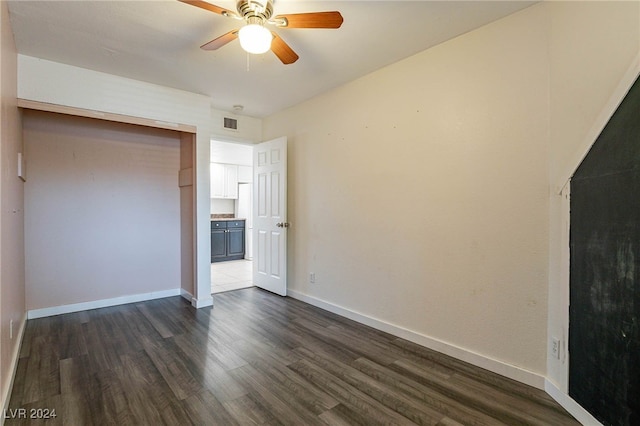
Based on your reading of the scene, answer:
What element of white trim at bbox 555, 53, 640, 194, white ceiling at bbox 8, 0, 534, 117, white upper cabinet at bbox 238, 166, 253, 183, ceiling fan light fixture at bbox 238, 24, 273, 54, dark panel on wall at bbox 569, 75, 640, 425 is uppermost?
white ceiling at bbox 8, 0, 534, 117

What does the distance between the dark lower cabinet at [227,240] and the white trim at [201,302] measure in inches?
115

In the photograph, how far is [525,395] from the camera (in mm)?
1974

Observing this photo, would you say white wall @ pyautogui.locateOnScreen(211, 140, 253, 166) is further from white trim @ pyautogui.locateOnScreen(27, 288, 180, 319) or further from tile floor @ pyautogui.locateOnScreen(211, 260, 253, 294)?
white trim @ pyautogui.locateOnScreen(27, 288, 180, 319)

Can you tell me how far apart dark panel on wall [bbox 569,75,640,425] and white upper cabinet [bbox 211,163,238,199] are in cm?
654

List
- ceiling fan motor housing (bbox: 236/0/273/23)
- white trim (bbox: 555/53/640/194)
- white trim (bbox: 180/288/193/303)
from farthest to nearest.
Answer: white trim (bbox: 180/288/193/303) < ceiling fan motor housing (bbox: 236/0/273/23) < white trim (bbox: 555/53/640/194)

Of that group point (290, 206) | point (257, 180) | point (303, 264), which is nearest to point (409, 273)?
point (303, 264)

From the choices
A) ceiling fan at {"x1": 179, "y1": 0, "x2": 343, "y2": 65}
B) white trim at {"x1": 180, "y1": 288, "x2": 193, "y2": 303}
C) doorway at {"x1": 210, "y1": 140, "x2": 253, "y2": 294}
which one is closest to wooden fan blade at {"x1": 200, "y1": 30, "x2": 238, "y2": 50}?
ceiling fan at {"x1": 179, "y1": 0, "x2": 343, "y2": 65}

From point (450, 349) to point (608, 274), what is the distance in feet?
4.23

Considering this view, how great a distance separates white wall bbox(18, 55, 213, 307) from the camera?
9.45 ft

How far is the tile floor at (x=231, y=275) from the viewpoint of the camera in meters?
4.77

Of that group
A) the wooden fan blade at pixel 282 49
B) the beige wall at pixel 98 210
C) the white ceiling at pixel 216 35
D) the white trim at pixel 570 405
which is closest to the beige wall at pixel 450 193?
the white trim at pixel 570 405

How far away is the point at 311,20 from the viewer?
1.87 metres

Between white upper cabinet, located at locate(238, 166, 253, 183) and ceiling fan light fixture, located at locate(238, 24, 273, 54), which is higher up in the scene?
ceiling fan light fixture, located at locate(238, 24, 273, 54)

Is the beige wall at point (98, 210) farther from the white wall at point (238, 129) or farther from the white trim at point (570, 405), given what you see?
the white trim at point (570, 405)
